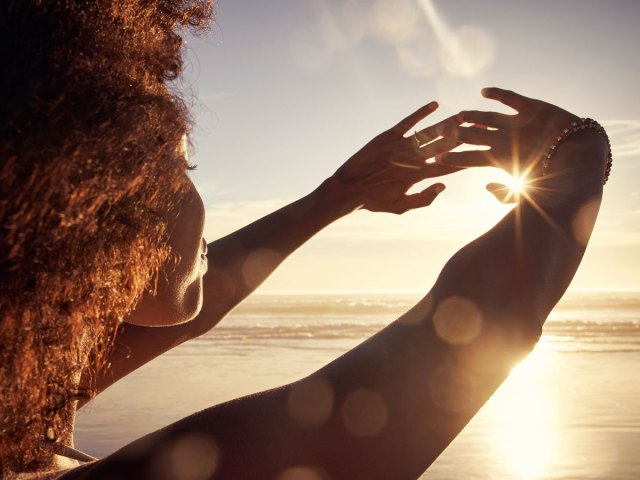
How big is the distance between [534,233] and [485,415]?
5878mm

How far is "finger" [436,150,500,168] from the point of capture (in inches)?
48.2

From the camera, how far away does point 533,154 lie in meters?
1.14

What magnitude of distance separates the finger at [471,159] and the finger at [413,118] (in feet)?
2.79

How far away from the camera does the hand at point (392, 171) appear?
7.16 feet

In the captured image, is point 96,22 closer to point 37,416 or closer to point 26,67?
point 26,67

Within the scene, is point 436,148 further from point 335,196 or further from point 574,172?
point 574,172

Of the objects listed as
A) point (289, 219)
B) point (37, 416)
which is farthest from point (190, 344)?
point (37, 416)

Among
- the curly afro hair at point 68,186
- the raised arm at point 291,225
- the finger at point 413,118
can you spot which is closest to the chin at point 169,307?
the curly afro hair at point 68,186

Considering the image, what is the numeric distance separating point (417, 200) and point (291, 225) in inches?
20.3

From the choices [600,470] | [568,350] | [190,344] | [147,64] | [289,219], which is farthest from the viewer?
[190,344]

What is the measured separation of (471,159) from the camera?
4.25 ft

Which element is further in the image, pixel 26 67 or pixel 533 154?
pixel 533 154

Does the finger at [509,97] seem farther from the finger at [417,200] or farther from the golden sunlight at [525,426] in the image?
the golden sunlight at [525,426]

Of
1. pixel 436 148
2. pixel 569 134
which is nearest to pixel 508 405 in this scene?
pixel 436 148
